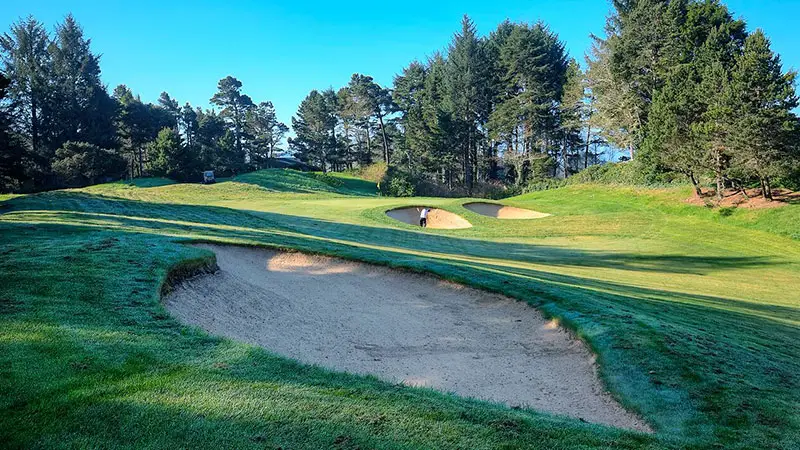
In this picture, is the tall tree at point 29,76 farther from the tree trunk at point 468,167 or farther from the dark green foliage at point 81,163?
the tree trunk at point 468,167

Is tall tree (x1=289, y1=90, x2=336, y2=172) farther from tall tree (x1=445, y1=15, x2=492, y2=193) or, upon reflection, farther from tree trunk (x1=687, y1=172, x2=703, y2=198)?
tree trunk (x1=687, y1=172, x2=703, y2=198)

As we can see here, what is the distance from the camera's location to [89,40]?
69438 mm

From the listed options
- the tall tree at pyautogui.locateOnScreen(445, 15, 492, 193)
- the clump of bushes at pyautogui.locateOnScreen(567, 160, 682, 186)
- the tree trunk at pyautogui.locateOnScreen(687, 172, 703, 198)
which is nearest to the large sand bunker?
the tree trunk at pyautogui.locateOnScreen(687, 172, 703, 198)

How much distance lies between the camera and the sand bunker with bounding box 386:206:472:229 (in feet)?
108

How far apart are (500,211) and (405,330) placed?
29528 mm

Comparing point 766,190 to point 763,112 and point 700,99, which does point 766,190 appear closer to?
point 763,112

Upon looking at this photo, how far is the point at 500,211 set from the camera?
37.8m

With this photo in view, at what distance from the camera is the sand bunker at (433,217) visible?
32.9 m

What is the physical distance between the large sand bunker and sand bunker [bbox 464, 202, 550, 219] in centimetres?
2472

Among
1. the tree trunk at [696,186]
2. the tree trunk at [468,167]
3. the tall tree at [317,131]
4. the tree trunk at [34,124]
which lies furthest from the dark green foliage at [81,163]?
the tree trunk at [696,186]

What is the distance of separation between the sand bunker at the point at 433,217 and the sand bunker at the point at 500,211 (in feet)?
11.5

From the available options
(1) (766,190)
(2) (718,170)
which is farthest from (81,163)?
(1) (766,190)

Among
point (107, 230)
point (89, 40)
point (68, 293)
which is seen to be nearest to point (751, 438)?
point (68, 293)

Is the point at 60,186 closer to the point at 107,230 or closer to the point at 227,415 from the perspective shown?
the point at 107,230
